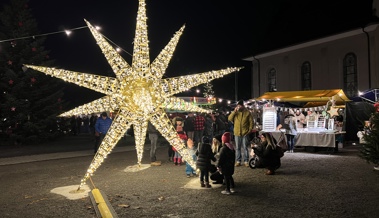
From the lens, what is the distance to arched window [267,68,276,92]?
100 feet

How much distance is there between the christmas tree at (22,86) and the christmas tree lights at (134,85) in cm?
1441

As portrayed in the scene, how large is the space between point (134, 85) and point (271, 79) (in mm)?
25055

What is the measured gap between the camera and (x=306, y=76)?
27.5 m

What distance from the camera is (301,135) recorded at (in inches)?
563

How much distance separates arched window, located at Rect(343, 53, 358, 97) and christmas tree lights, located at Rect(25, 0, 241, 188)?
61.7 feet

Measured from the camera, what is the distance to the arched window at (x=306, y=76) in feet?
88.9

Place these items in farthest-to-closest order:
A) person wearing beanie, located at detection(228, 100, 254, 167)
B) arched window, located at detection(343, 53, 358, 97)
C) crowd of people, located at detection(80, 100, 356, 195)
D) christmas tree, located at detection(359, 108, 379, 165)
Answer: arched window, located at detection(343, 53, 358, 97) < person wearing beanie, located at detection(228, 100, 254, 167) < christmas tree, located at detection(359, 108, 379, 165) < crowd of people, located at detection(80, 100, 356, 195)

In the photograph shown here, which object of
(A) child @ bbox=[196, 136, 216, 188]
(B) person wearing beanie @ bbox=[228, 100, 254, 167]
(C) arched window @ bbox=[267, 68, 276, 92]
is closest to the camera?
(A) child @ bbox=[196, 136, 216, 188]

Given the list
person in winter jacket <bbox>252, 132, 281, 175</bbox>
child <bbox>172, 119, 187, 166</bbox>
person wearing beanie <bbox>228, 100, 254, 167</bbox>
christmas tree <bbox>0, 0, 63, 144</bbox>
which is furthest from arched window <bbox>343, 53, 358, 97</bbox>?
christmas tree <bbox>0, 0, 63, 144</bbox>

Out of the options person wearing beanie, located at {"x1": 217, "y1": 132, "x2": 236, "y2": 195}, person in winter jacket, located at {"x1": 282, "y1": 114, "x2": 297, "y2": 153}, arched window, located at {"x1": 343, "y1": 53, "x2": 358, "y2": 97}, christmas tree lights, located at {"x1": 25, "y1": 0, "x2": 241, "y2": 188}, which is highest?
arched window, located at {"x1": 343, "y1": 53, "x2": 358, "y2": 97}

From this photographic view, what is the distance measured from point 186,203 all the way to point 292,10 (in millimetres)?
28915

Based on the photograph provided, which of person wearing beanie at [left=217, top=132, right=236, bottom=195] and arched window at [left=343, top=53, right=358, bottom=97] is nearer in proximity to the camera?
person wearing beanie at [left=217, top=132, right=236, bottom=195]

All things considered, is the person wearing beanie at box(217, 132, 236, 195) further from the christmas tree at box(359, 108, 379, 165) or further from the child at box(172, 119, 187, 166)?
the child at box(172, 119, 187, 166)

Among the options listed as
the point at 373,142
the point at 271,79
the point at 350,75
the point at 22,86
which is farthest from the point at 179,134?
the point at 271,79
